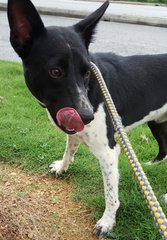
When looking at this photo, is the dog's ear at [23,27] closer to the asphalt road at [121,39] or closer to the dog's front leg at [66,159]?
the dog's front leg at [66,159]

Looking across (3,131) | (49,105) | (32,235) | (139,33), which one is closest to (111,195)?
(32,235)

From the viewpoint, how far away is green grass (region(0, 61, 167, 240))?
2986 mm

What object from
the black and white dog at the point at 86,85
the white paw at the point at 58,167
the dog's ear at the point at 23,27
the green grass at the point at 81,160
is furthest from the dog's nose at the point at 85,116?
the white paw at the point at 58,167

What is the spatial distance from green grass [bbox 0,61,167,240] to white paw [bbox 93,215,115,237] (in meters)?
0.06

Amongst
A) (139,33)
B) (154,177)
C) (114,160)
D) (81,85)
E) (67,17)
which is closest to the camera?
(81,85)

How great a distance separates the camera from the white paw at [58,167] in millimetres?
3520

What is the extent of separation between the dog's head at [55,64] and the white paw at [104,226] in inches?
38.8

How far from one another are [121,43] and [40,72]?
657 cm

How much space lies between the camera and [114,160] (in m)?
2.85

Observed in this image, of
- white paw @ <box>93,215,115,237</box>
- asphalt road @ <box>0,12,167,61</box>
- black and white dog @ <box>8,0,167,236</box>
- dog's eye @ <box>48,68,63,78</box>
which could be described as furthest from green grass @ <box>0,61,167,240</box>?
asphalt road @ <box>0,12,167,61</box>

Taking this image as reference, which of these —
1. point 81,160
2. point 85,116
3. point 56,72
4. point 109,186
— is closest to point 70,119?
point 85,116

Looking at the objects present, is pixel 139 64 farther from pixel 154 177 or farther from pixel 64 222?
pixel 64 222

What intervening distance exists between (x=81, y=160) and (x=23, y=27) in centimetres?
175

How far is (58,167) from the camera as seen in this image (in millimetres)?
3553
